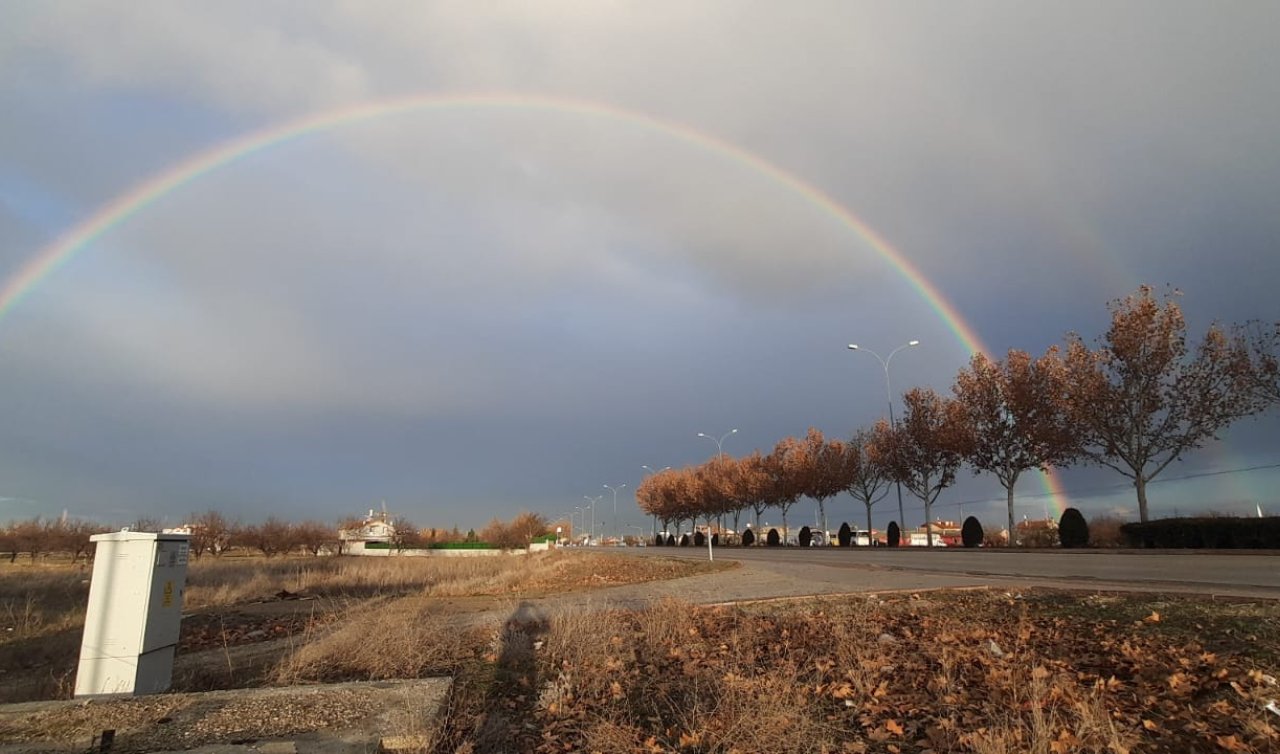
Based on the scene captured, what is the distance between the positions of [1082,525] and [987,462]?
10.8m

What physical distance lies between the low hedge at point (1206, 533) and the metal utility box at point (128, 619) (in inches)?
1274

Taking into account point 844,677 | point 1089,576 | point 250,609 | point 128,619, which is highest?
point 128,619

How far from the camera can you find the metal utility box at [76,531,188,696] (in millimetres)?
7078

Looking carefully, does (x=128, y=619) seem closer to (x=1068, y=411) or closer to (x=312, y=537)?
(x=1068, y=411)

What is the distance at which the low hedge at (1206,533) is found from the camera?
86.1ft

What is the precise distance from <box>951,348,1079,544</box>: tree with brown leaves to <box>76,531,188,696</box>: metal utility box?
1627 inches

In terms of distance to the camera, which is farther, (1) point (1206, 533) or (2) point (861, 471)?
(2) point (861, 471)

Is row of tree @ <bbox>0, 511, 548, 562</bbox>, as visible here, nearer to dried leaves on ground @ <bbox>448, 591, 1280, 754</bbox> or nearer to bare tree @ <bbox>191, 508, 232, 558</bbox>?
bare tree @ <bbox>191, 508, 232, 558</bbox>

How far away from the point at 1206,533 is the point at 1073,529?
7.15 metres

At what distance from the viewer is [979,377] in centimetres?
4541

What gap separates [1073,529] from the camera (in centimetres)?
3538

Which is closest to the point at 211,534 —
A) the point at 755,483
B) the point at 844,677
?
→ the point at 755,483

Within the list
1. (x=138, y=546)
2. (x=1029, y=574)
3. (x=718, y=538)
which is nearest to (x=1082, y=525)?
(x=1029, y=574)

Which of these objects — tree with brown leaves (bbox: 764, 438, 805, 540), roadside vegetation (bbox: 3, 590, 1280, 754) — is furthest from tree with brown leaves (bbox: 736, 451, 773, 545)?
roadside vegetation (bbox: 3, 590, 1280, 754)
